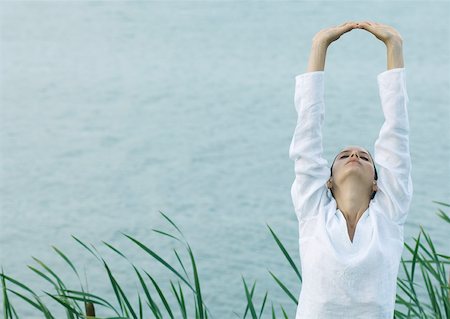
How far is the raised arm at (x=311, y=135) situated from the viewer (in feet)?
5.65

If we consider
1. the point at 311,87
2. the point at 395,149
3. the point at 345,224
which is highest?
the point at 311,87

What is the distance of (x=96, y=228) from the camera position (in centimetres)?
464

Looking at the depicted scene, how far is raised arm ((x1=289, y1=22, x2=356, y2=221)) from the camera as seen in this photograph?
1723mm

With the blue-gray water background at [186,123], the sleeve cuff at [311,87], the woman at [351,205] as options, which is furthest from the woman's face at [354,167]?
the blue-gray water background at [186,123]

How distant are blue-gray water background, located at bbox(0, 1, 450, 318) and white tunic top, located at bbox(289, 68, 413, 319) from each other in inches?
93.7

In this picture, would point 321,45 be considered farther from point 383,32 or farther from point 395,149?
point 395,149

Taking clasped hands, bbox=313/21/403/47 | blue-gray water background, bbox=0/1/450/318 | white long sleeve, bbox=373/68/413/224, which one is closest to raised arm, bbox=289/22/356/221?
clasped hands, bbox=313/21/403/47

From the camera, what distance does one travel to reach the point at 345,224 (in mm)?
1695

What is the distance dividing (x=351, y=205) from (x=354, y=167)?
0.06 metres

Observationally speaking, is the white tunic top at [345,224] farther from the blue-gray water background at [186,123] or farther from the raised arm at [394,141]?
the blue-gray water background at [186,123]

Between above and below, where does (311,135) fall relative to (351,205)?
above

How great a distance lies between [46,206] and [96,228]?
37 cm

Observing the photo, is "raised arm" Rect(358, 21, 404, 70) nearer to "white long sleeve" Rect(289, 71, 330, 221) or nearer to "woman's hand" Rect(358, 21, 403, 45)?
"woman's hand" Rect(358, 21, 403, 45)

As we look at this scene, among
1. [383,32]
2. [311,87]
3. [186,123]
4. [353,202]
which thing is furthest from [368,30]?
[186,123]
